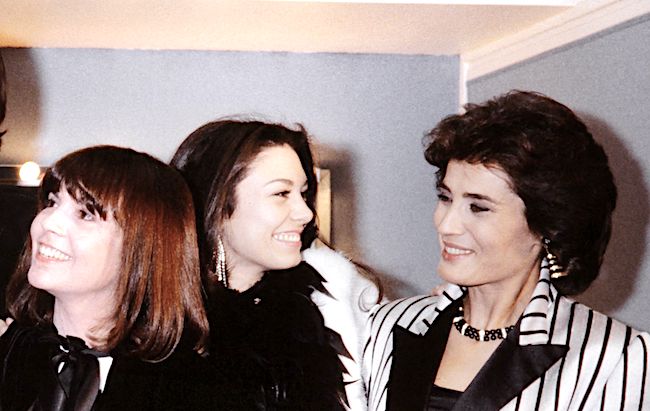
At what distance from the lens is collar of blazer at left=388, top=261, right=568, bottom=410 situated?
72.4 inches

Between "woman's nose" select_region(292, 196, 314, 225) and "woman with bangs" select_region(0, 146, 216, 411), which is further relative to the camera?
"woman's nose" select_region(292, 196, 314, 225)

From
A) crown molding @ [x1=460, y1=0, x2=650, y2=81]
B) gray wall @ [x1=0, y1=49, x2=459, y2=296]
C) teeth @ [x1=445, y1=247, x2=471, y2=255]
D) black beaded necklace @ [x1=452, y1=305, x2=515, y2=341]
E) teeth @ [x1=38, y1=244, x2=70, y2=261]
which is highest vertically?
crown molding @ [x1=460, y1=0, x2=650, y2=81]

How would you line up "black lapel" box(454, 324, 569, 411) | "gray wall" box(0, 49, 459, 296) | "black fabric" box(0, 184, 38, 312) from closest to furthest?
"black lapel" box(454, 324, 569, 411), "black fabric" box(0, 184, 38, 312), "gray wall" box(0, 49, 459, 296)

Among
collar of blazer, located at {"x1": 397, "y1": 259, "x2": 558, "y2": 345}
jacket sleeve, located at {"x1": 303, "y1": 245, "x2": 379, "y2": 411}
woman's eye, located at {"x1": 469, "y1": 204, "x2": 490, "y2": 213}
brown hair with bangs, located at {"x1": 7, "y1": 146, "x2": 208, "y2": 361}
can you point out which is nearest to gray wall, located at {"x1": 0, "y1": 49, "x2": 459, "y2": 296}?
jacket sleeve, located at {"x1": 303, "y1": 245, "x2": 379, "y2": 411}

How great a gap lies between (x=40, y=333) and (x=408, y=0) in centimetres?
Answer: 163

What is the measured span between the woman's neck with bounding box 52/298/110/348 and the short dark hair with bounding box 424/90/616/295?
2.54ft

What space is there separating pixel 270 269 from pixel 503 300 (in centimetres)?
53

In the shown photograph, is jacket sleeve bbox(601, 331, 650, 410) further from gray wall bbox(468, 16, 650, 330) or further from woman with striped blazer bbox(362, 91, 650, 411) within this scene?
gray wall bbox(468, 16, 650, 330)

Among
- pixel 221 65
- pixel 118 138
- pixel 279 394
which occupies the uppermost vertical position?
pixel 221 65

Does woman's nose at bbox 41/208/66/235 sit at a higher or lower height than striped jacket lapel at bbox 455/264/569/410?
higher

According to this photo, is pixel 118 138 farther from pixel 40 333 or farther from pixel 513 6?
pixel 40 333

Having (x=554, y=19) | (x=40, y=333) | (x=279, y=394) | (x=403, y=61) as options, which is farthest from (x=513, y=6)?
(x=40, y=333)

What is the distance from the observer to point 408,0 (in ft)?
9.58

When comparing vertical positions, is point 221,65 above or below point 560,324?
above
